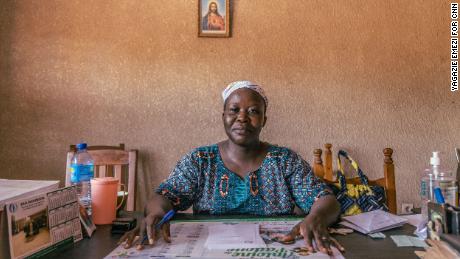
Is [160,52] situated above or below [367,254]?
above

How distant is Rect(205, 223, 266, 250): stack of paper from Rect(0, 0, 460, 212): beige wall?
4.92 feet

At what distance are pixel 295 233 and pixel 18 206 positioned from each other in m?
0.77

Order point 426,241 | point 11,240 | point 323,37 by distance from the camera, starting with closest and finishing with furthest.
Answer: point 11,240 → point 426,241 → point 323,37

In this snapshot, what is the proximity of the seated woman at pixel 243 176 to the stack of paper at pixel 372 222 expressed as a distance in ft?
0.54

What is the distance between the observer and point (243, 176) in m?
1.60

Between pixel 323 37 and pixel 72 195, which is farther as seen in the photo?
pixel 323 37

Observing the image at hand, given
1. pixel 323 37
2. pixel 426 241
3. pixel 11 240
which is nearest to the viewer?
pixel 11 240

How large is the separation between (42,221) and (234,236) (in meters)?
0.55

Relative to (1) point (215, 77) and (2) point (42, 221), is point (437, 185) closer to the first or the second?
(2) point (42, 221)

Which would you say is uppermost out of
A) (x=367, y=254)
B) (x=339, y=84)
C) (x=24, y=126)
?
(x=339, y=84)

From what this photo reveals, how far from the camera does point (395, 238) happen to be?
1111 millimetres

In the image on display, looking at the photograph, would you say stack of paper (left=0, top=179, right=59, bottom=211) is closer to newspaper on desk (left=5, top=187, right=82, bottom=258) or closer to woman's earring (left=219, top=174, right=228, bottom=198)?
newspaper on desk (left=5, top=187, right=82, bottom=258)

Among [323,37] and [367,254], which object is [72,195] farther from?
[323,37]

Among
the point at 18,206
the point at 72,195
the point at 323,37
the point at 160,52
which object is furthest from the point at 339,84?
the point at 18,206
